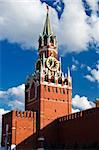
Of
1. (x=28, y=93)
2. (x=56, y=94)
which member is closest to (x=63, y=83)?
(x=56, y=94)

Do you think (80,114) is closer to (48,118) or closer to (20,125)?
(48,118)

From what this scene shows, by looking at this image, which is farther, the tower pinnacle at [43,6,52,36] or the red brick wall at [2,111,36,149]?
the tower pinnacle at [43,6,52,36]

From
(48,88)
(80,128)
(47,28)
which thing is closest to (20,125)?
(48,88)

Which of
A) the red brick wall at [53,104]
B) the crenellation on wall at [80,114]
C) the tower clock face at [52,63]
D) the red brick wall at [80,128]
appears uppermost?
the tower clock face at [52,63]

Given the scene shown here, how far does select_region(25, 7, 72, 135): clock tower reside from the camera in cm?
4577

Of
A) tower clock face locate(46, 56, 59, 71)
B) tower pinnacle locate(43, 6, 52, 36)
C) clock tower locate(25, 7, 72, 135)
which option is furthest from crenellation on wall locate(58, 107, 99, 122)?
tower pinnacle locate(43, 6, 52, 36)

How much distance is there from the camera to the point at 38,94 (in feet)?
152

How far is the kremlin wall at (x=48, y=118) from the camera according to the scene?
40906 mm

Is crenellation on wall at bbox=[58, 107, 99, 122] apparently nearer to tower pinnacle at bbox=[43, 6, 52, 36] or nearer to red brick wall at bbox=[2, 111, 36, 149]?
red brick wall at bbox=[2, 111, 36, 149]

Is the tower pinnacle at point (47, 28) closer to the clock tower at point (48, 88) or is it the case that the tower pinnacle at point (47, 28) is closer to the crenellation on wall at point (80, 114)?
the clock tower at point (48, 88)

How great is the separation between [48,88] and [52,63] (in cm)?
464

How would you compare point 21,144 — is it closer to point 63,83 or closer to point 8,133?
Answer: point 8,133

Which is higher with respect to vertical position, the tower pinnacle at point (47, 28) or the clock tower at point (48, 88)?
the tower pinnacle at point (47, 28)

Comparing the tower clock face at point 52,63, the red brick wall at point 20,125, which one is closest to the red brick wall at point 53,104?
the red brick wall at point 20,125
